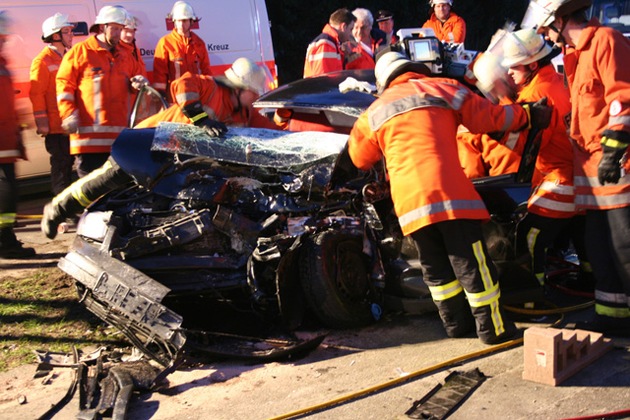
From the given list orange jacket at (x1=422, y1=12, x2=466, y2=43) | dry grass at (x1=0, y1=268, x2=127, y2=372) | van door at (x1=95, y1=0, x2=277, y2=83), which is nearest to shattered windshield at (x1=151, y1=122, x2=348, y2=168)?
dry grass at (x1=0, y1=268, x2=127, y2=372)

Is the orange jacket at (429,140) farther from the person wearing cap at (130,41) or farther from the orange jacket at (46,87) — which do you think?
the orange jacket at (46,87)

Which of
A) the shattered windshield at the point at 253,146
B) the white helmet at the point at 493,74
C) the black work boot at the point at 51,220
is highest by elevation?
the white helmet at the point at 493,74

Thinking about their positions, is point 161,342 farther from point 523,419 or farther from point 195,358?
point 523,419

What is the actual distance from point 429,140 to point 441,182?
23 centimetres

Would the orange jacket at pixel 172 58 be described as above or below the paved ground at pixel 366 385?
above

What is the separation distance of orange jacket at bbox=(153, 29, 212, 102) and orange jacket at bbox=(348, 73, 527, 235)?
445 centimetres

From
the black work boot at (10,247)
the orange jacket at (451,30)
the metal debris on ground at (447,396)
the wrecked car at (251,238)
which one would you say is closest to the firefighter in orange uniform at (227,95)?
the wrecked car at (251,238)

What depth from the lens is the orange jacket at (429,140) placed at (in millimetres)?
4246

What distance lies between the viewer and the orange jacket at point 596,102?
417 cm

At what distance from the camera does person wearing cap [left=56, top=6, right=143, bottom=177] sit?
717 centimetres

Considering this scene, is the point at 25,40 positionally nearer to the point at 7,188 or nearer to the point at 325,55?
the point at 7,188

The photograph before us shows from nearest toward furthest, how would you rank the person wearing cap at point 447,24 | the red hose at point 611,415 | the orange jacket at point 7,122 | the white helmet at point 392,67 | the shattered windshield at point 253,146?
the red hose at point 611,415, the white helmet at point 392,67, the shattered windshield at point 253,146, the orange jacket at point 7,122, the person wearing cap at point 447,24

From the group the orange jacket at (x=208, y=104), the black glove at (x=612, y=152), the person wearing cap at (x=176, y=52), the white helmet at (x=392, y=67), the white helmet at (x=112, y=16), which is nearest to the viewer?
the black glove at (x=612, y=152)

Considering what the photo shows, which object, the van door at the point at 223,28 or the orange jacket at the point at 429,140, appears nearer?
the orange jacket at the point at 429,140
